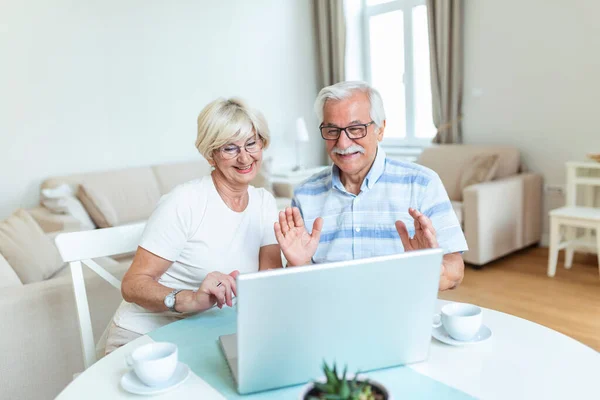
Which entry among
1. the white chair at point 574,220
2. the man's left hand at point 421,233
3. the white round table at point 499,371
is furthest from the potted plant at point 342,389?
the white chair at point 574,220

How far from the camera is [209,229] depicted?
1521 millimetres

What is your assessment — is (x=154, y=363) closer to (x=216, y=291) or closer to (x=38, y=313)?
(x=216, y=291)

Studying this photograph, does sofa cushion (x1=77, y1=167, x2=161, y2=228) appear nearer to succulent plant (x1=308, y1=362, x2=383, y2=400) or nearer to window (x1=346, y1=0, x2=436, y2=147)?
window (x1=346, y1=0, x2=436, y2=147)

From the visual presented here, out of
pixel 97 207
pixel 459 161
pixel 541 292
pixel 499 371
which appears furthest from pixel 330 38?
pixel 499 371

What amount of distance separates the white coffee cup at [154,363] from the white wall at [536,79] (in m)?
3.75

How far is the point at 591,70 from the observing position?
3.78 metres

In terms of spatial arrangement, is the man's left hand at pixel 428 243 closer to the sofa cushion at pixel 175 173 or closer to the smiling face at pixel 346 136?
the smiling face at pixel 346 136

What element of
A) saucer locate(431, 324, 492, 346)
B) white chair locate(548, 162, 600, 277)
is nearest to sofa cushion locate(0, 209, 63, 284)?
saucer locate(431, 324, 492, 346)

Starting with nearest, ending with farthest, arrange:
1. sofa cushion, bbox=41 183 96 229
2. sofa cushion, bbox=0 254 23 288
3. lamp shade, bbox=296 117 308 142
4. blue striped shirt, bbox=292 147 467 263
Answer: blue striped shirt, bbox=292 147 467 263 → sofa cushion, bbox=0 254 23 288 → sofa cushion, bbox=41 183 96 229 → lamp shade, bbox=296 117 308 142

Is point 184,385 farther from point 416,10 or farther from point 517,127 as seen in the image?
point 416,10

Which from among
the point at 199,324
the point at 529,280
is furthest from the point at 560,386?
the point at 529,280

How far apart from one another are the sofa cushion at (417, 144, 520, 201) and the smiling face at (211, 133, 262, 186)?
286cm

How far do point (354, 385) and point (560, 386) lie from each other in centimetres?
44

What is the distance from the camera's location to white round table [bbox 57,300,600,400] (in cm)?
92
